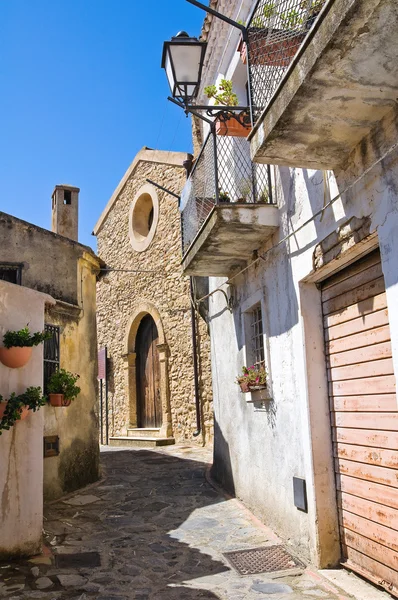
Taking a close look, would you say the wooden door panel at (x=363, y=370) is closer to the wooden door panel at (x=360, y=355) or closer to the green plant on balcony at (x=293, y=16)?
the wooden door panel at (x=360, y=355)

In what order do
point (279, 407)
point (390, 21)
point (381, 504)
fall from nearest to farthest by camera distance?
point (390, 21) → point (381, 504) → point (279, 407)

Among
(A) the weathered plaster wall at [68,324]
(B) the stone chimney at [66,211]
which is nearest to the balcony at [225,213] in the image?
(A) the weathered plaster wall at [68,324]

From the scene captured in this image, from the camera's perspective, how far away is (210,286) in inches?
369

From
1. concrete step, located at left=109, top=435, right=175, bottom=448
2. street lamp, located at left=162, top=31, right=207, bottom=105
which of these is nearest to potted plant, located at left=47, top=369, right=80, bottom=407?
street lamp, located at left=162, top=31, right=207, bottom=105

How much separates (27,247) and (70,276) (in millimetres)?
1027

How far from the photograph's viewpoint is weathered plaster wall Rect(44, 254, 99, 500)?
27.9 ft

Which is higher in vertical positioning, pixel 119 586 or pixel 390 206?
pixel 390 206

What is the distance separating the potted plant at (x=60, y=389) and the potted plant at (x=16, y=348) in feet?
8.48

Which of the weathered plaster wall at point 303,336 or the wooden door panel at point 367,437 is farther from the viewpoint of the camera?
the wooden door panel at point 367,437

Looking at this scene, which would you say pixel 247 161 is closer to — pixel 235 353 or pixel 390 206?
pixel 235 353

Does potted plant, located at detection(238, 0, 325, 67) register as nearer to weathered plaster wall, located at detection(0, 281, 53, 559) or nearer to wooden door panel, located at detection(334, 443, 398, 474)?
wooden door panel, located at detection(334, 443, 398, 474)

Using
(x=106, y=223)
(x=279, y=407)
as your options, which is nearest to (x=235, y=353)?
(x=279, y=407)

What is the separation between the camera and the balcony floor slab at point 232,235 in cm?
595

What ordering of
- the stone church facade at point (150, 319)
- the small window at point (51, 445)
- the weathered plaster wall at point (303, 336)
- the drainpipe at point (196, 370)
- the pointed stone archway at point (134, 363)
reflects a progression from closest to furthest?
1. the weathered plaster wall at point (303, 336)
2. the small window at point (51, 445)
3. the drainpipe at point (196, 370)
4. the stone church facade at point (150, 319)
5. the pointed stone archway at point (134, 363)
